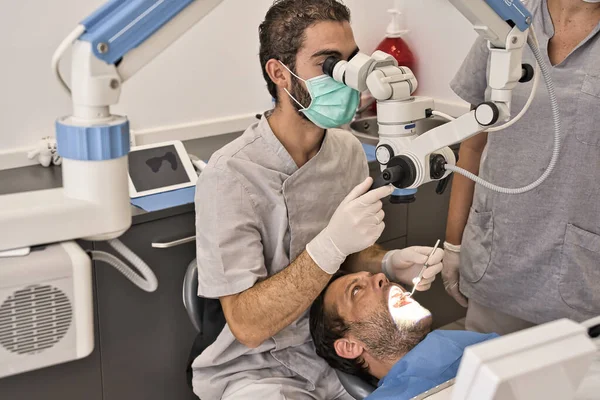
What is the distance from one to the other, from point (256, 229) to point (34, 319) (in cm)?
94

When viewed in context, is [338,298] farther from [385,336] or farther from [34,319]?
[34,319]

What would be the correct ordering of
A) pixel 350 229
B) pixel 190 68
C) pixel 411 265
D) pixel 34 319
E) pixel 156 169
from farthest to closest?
pixel 190 68 → pixel 156 169 → pixel 411 265 → pixel 350 229 → pixel 34 319

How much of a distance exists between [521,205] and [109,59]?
1.18 m

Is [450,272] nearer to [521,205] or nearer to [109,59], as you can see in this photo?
[521,205]

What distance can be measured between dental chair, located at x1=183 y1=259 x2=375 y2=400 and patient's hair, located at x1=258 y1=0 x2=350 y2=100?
52cm

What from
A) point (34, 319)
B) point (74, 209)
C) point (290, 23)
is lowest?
point (34, 319)

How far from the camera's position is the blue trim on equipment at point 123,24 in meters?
0.75

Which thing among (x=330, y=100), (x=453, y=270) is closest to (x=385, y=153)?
(x=330, y=100)

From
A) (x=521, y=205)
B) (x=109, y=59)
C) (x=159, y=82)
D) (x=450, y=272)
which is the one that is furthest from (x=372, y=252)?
(x=109, y=59)

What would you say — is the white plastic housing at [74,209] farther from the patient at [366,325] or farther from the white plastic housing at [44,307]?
the patient at [366,325]

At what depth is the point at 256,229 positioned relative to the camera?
1.61m

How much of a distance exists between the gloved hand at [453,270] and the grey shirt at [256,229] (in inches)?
14.1

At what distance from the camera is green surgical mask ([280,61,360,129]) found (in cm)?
155

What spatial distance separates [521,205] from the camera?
1635 mm
